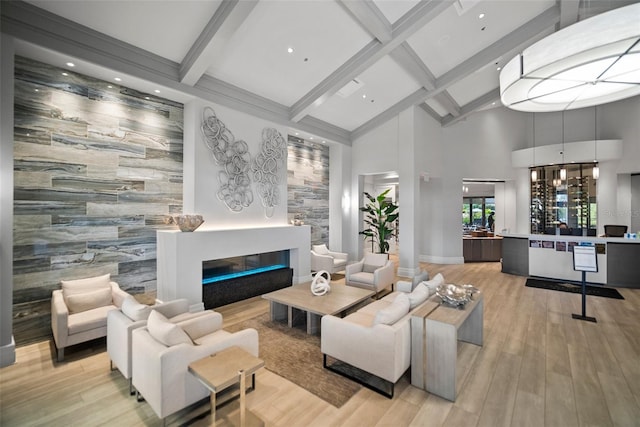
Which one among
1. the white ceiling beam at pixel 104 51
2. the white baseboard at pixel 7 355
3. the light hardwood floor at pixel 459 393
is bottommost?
the light hardwood floor at pixel 459 393

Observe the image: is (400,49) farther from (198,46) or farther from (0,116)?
(0,116)

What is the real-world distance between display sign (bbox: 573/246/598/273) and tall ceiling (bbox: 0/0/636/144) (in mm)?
4131

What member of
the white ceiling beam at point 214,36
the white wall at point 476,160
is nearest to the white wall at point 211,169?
the white ceiling beam at point 214,36

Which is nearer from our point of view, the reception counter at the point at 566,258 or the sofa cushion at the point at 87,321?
the sofa cushion at the point at 87,321

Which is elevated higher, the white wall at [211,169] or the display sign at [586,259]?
the white wall at [211,169]

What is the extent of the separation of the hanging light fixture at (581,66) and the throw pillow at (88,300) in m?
6.08

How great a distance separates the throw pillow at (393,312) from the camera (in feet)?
8.75

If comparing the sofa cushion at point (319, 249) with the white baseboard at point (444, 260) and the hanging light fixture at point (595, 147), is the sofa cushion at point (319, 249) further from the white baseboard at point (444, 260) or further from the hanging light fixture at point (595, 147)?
the hanging light fixture at point (595, 147)

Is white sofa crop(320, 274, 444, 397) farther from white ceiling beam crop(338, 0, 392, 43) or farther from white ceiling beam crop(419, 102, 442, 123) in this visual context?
white ceiling beam crop(419, 102, 442, 123)

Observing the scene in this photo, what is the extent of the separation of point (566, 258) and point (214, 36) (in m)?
8.67

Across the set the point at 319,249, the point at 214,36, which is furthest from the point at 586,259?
the point at 214,36

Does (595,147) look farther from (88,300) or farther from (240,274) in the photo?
(88,300)

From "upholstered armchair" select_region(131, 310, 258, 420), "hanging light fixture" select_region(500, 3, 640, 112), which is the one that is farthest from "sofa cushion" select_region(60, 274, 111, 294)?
"hanging light fixture" select_region(500, 3, 640, 112)

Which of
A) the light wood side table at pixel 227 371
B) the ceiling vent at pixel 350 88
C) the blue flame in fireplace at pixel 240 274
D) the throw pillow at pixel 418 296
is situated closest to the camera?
the light wood side table at pixel 227 371
